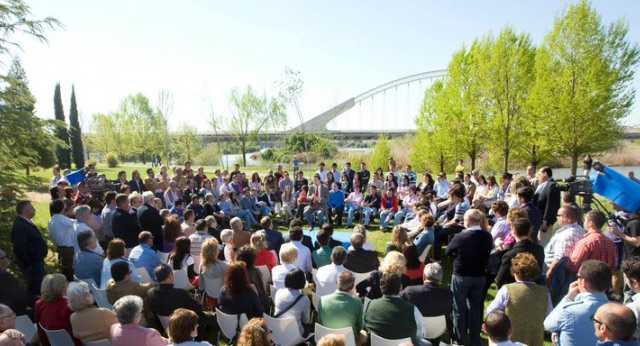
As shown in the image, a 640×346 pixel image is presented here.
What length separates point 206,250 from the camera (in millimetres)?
4664

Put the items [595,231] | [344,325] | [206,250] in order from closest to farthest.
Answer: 1. [344,325]
2. [595,231]
3. [206,250]

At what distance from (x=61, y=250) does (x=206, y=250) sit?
3.01 metres

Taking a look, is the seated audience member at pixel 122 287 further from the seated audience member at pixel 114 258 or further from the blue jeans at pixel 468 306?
the blue jeans at pixel 468 306

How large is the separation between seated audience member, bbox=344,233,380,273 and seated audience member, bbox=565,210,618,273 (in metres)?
2.10

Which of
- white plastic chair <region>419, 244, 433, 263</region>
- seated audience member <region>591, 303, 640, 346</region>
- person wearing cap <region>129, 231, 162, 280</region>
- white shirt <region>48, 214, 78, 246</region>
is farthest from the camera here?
white shirt <region>48, 214, 78, 246</region>

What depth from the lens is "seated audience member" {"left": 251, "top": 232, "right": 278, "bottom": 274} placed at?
530cm

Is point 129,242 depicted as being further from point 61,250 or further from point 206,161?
point 206,161

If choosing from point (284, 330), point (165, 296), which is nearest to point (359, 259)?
point (284, 330)

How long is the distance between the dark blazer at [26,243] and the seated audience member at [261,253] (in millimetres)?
3022

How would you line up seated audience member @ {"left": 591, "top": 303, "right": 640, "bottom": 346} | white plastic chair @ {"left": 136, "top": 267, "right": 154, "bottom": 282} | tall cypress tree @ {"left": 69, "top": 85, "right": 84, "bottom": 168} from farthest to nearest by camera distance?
tall cypress tree @ {"left": 69, "top": 85, "right": 84, "bottom": 168} < white plastic chair @ {"left": 136, "top": 267, "right": 154, "bottom": 282} < seated audience member @ {"left": 591, "top": 303, "right": 640, "bottom": 346}

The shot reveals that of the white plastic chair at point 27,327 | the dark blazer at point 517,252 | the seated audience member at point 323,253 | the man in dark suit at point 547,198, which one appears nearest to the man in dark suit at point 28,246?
the white plastic chair at point 27,327

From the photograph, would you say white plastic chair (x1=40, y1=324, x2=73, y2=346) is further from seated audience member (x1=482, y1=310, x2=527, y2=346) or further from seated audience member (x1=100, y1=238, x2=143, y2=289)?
seated audience member (x1=482, y1=310, x2=527, y2=346)

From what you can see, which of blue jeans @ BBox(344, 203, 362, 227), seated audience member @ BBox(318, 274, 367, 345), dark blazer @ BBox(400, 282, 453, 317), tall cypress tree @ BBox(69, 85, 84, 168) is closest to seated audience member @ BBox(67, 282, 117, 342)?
seated audience member @ BBox(318, 274, 367, 345)

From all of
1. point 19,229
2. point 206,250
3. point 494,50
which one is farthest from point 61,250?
point 494,50
